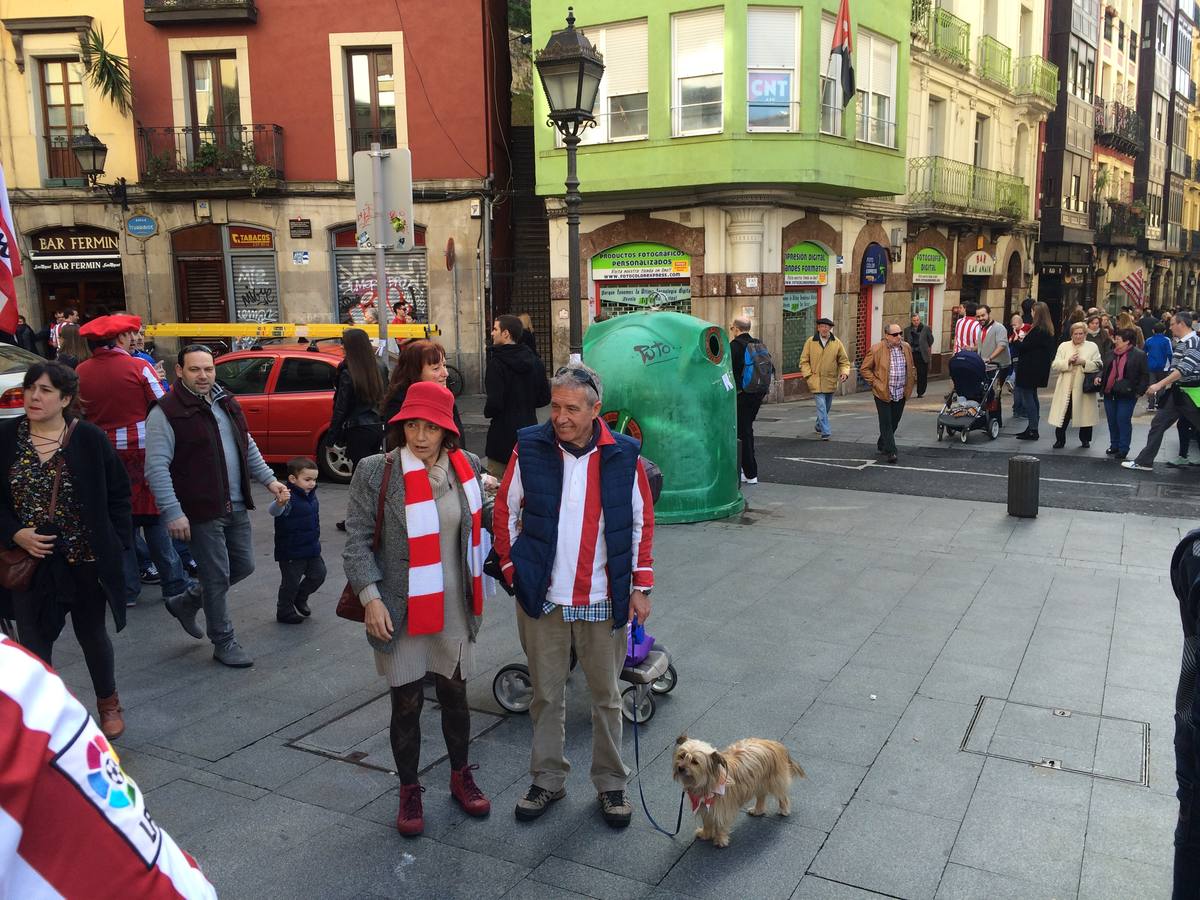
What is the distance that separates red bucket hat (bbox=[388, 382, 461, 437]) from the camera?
3830 millimetres

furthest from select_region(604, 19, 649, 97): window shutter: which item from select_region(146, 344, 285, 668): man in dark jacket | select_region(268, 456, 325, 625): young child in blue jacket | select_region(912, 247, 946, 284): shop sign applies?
select_region(146, 344, 285, 668): man in dark jacket

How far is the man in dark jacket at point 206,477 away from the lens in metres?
5.45

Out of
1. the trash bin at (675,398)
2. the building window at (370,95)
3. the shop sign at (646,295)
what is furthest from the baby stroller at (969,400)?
the building window at (370,95)

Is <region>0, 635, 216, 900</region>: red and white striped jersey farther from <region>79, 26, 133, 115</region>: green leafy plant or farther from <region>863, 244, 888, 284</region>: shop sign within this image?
<region>79, 26, 133, 115</region>: green leafy plant

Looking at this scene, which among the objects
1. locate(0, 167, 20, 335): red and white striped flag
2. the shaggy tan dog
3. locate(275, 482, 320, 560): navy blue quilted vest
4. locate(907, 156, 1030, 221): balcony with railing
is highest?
locate(907, 156, 1030, 221): balcony with railing

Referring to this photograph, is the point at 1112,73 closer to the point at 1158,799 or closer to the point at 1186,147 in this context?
the point at 1186,147

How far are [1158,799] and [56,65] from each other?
24308 mm

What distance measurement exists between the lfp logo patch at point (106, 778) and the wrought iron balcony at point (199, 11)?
72.4ft

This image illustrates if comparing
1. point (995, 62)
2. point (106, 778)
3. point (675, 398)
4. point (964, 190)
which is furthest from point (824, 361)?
point (995, 62)

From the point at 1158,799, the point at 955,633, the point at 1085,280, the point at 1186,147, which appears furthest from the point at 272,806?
the point at 1186,147

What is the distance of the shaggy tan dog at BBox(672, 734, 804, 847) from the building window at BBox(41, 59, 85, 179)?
73.5 feet

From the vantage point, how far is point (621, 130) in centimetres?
1933

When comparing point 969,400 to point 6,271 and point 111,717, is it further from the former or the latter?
point 6,271

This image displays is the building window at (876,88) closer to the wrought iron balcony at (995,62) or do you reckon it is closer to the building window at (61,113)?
the wrought iron balcony at (995,62)
